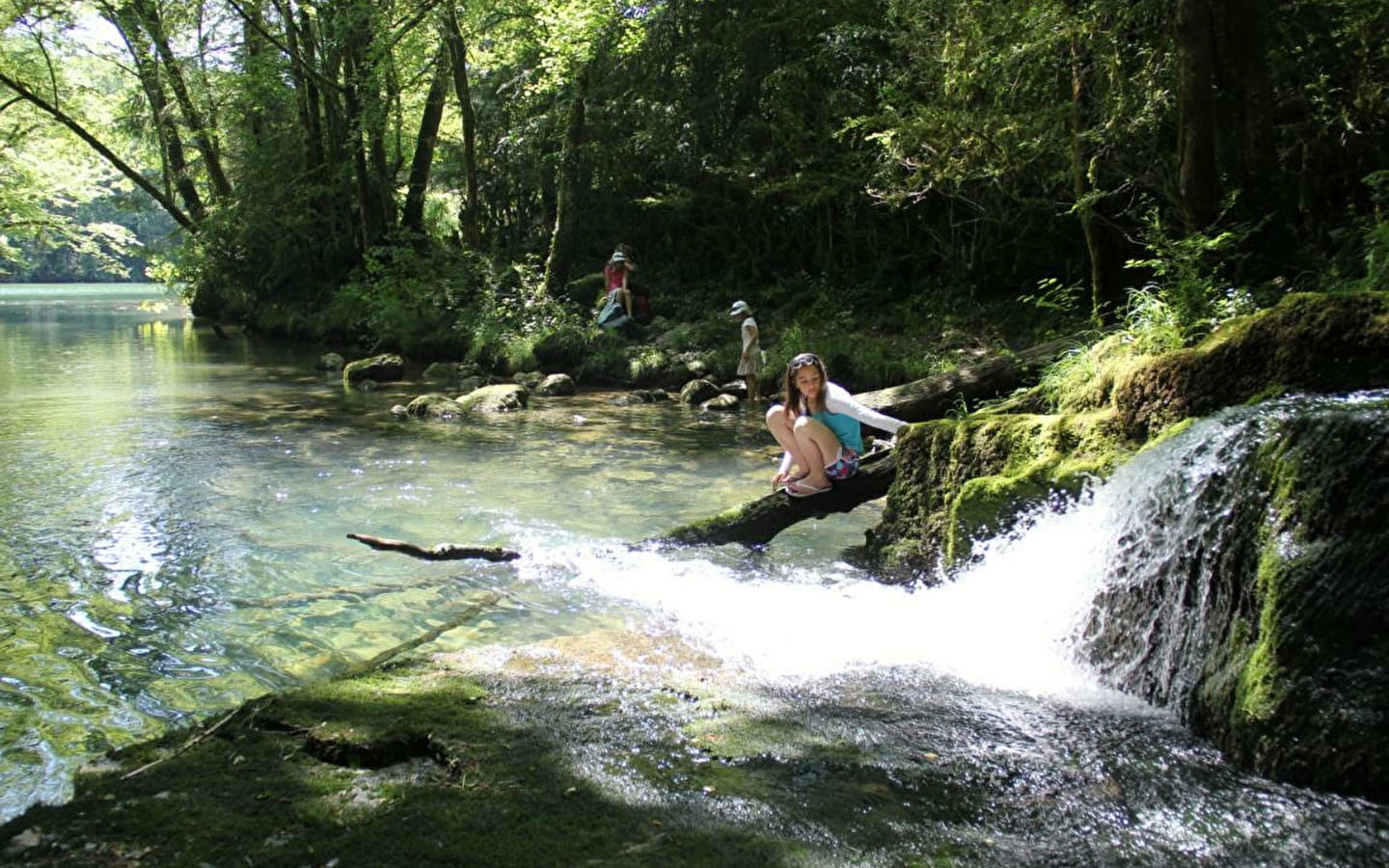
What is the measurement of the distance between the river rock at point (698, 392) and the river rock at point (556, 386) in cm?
242

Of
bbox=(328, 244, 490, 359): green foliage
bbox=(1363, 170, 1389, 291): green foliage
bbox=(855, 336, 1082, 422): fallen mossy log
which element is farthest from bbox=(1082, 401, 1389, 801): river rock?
bbox=(328, 244, 490, 359): green foliage

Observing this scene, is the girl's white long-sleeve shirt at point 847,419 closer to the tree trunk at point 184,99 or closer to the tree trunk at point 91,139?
the tree trunk at point 184,99

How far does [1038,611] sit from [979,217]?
13.0 metres

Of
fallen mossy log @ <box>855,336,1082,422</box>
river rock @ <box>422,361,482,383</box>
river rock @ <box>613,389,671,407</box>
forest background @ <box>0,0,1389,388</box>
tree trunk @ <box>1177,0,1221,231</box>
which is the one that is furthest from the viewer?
river rock @ <box>422,361,482,383</box>

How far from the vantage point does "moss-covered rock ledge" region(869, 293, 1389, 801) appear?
3668 millimetres

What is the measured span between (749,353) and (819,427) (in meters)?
8.62

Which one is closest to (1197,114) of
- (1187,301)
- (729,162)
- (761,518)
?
(1187,301)

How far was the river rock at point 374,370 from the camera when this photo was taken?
1944cm

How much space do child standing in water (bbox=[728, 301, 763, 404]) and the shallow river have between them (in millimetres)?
2431

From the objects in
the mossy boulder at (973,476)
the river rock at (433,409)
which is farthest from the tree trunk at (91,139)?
the mossy boulder at (973,476)

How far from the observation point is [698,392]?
16.9 metres

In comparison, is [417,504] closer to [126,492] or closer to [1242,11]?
[126,492]

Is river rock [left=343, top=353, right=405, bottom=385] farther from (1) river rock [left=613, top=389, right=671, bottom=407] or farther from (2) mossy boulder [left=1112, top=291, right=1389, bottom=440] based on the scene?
(2) mossy boulder [left=1112, top=291, right=1389, bottom=440]

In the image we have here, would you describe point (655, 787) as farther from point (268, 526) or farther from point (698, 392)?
point (698, 392)
